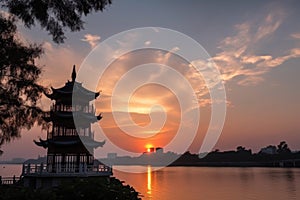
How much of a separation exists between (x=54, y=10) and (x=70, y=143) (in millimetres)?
21703

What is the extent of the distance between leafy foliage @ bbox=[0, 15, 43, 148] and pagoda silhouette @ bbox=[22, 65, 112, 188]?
14306 millimetres

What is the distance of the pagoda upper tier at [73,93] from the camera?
30700 millimetres

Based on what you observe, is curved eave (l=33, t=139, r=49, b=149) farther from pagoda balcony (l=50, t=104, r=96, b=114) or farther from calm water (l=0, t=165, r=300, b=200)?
calm water (l=0, t=165, r=300, b=200)

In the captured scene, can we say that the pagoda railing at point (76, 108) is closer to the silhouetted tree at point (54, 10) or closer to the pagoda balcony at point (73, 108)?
the pagoda balcony at point (73, 108)

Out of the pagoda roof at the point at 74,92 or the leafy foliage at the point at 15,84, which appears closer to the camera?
the leafy foliage at the point at 15,84

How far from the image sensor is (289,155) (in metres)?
187

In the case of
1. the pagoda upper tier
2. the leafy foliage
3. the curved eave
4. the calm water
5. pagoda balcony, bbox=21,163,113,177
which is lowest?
the calm water

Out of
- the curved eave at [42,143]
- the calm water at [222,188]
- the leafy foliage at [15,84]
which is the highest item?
the leafy foliage at [15,84]

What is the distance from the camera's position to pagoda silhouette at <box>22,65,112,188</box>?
27.2 m

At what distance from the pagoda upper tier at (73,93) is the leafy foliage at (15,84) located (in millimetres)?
16759

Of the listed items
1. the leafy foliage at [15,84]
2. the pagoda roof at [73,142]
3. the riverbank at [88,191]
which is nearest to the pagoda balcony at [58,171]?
the pagoda roof at [73,142]

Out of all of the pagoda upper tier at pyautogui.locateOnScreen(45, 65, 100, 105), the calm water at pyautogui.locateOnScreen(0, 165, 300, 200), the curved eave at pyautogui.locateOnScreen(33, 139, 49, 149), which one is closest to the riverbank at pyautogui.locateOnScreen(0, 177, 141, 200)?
the pagoda upper tier at pyautogui.locateOnScreen(45, 65, 100, 105)

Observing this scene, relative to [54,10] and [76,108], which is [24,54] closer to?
[54,10]

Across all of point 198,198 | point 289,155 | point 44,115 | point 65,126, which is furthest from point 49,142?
point 289,155
